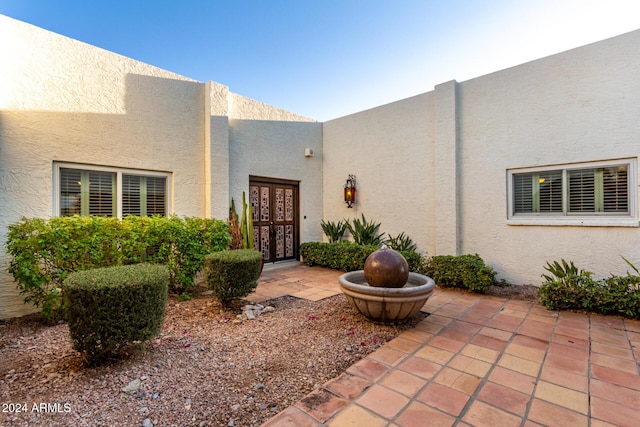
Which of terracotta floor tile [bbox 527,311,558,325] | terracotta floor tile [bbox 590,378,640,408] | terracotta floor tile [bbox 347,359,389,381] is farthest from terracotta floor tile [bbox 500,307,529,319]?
terracotta floor tile [bbox 347,359,389,381]

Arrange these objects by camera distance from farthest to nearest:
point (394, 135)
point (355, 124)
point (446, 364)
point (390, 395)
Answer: point (355, 124), point (394, 135), point (446, 364), point (390, 395)

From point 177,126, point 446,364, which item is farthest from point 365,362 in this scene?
point 177,126

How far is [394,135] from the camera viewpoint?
7.28 meters

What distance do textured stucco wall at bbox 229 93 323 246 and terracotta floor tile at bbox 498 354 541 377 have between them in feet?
18.7

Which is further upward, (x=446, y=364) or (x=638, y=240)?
(x=638, y=240)

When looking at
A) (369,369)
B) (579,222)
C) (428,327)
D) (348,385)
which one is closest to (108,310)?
(348,385)

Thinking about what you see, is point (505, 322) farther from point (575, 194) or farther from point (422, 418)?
point (575, 194)

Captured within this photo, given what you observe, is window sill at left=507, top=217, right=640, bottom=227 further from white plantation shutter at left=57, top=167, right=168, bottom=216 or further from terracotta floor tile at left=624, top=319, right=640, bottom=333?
white plantation shutter at left=57, top=167, right=168, bottom=216

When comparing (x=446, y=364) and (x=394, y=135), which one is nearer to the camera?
(x=446, y=364)

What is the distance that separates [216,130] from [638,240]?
762cm

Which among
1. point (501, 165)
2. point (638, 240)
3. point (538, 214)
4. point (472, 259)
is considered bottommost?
point (472, 259)

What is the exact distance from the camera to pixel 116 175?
5.14 m

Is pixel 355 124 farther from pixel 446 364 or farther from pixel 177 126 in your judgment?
pixel 446 364

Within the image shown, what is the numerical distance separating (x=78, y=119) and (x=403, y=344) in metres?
5.73
